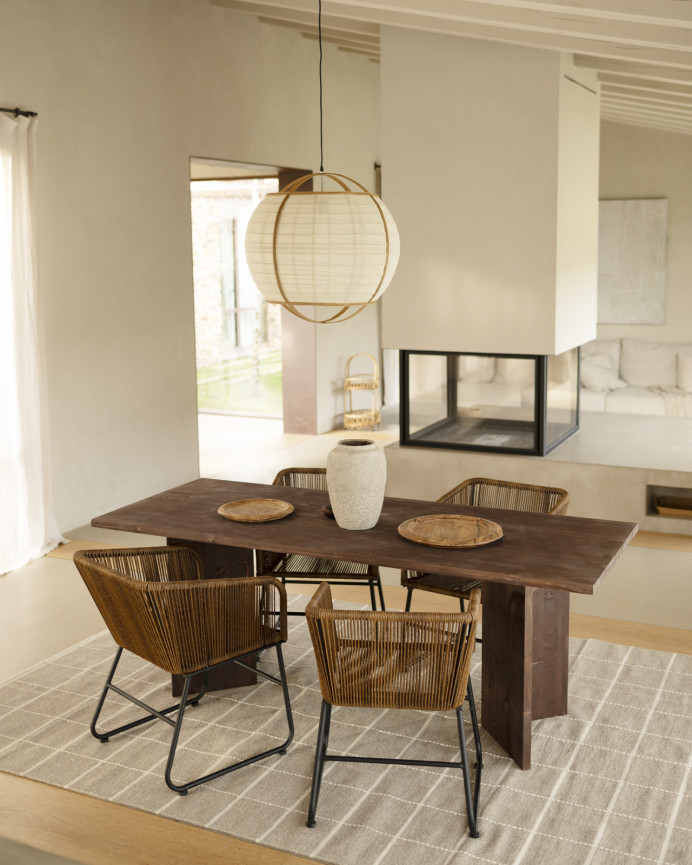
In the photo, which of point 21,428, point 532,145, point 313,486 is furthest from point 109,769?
point 532,145

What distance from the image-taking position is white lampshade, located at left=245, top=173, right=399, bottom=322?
2867 mm

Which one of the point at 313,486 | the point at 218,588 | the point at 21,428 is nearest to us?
the point at 218,588

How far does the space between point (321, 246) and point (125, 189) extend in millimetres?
3475

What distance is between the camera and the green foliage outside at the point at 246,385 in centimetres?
954

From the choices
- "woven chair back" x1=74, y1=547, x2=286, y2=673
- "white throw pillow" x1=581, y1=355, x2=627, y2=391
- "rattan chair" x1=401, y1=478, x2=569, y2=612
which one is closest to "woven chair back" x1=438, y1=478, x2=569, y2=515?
"rattan chair" x1=401, y1=478, x2=569, y2=612

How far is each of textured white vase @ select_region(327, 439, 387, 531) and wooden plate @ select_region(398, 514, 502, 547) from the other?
0.44 feet

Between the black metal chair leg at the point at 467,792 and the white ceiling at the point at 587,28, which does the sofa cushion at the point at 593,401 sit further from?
the black metal chair leg at the point at 467,792

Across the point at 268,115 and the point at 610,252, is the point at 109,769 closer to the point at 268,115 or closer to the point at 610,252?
the point at 268,115

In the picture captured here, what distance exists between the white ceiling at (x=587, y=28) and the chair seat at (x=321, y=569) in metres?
2.35

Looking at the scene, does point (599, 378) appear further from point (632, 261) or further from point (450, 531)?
point (450, 531)

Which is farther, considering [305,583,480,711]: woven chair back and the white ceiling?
the white ceiling

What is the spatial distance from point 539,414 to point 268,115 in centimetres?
327

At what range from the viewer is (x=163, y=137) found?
620 centimetres

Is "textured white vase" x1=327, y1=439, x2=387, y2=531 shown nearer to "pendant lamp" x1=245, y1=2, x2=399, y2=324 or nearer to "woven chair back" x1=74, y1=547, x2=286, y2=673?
"woven chair back" x1=74, y1=547, x2=286, y2=673
